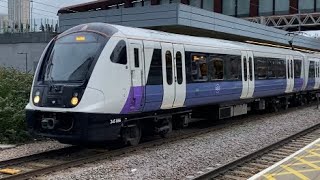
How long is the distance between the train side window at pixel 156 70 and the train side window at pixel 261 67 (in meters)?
8.06

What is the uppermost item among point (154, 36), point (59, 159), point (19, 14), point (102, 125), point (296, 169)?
point (19, 14)

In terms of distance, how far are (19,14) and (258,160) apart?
131ft

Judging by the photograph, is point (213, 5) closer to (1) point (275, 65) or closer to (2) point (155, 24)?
(2) point (155, 24)

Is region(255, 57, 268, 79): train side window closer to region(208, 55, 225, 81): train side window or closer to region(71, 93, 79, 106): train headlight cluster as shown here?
region(208, 55, 225, 81): train side window

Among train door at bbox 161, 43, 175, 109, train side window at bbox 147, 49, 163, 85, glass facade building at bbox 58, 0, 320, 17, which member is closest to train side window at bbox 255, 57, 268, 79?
train door at bbox 161, 43, 175, 109

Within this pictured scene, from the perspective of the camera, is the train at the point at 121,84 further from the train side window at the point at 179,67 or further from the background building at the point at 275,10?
the background building at the point at 275,10

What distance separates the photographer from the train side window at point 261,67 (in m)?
20.0

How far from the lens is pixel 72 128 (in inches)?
414

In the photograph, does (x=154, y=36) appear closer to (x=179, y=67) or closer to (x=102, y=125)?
(x=179, y=67)

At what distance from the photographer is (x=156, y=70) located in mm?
12656

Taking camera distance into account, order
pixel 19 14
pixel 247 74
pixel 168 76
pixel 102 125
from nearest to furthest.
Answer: pixel 102 125, pixel 168 76, pixel 247 74, pixel 19 14

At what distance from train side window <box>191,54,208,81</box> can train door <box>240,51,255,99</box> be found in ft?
11.4

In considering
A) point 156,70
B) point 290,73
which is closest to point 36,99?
point 156,70

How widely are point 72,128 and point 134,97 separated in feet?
6.05
